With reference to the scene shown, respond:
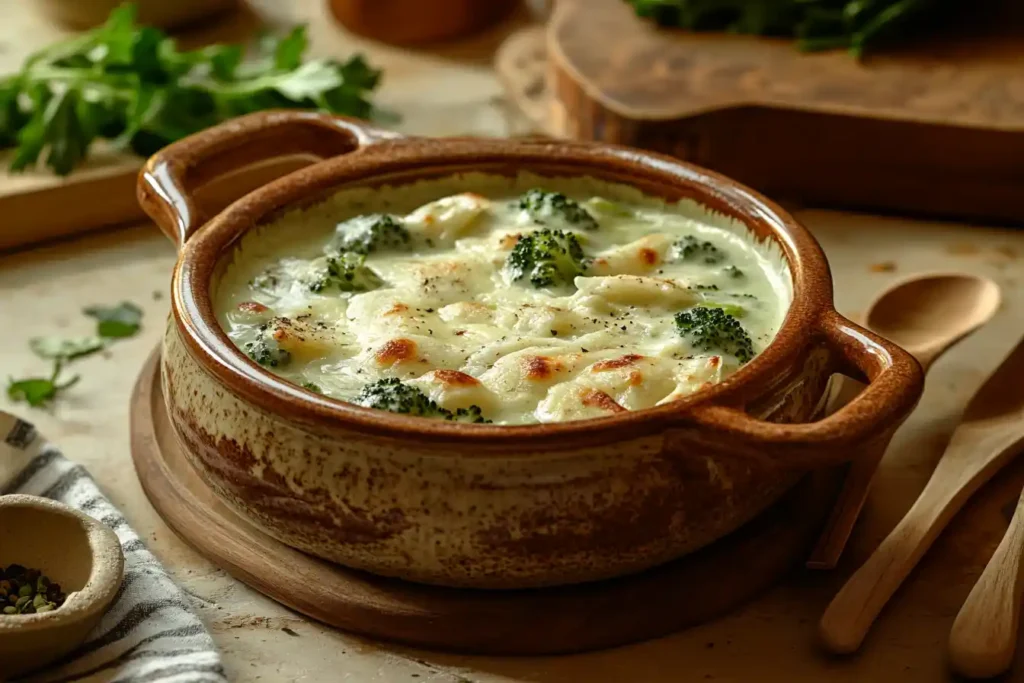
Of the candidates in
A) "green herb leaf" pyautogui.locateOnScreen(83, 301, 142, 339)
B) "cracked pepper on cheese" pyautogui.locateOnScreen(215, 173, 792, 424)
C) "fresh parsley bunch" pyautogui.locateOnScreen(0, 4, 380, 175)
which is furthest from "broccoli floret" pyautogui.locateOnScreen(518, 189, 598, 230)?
"fresh parsley bunch" pyautogui.locateOnScreen(0, 4, 380, 175)

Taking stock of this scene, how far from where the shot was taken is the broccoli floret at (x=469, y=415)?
1896 mm

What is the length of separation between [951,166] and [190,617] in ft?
7.03

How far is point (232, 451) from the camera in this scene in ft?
6.20

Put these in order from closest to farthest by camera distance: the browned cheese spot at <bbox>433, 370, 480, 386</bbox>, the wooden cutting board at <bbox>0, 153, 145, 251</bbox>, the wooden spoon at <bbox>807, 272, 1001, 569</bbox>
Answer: the browned cheese spot at <bbox>433, 370, 480, 386</bbox> < the wooden spoon at <bbox>807, 272, 1001, 569</bbox> < the wooden cutting board at <bbox>0, 153, 145, 251</bbox>

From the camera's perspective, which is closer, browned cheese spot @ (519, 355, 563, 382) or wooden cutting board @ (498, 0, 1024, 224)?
browned cheese spot @ (519, 355, 563, 382)

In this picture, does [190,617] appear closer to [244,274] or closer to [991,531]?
[244,274]

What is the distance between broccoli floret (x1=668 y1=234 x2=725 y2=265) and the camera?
2.36m

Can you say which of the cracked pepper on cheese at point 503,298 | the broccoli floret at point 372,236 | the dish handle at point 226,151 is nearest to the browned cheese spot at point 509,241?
the cracked pepper on cheese at point 503,298

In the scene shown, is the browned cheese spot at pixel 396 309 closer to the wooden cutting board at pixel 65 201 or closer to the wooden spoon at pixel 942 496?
the wooden spoon at pixel 942 496

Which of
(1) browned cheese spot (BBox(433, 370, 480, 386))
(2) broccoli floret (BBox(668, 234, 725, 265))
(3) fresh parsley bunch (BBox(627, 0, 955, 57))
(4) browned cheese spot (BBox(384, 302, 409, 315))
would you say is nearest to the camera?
(1) browned cheese spot (BBox(433, 370, 480, 386))

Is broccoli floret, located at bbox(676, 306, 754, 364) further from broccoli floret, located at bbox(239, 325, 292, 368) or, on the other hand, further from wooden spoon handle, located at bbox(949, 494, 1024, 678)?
broccoli floret, located at bbox(239, 325, 292, 368)

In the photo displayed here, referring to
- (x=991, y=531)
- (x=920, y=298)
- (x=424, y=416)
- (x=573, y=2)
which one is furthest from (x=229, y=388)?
(x=573, y=2)

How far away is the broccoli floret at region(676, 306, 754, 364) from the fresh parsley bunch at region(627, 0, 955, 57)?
165 centimetres

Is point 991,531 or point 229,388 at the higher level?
point 229,388
